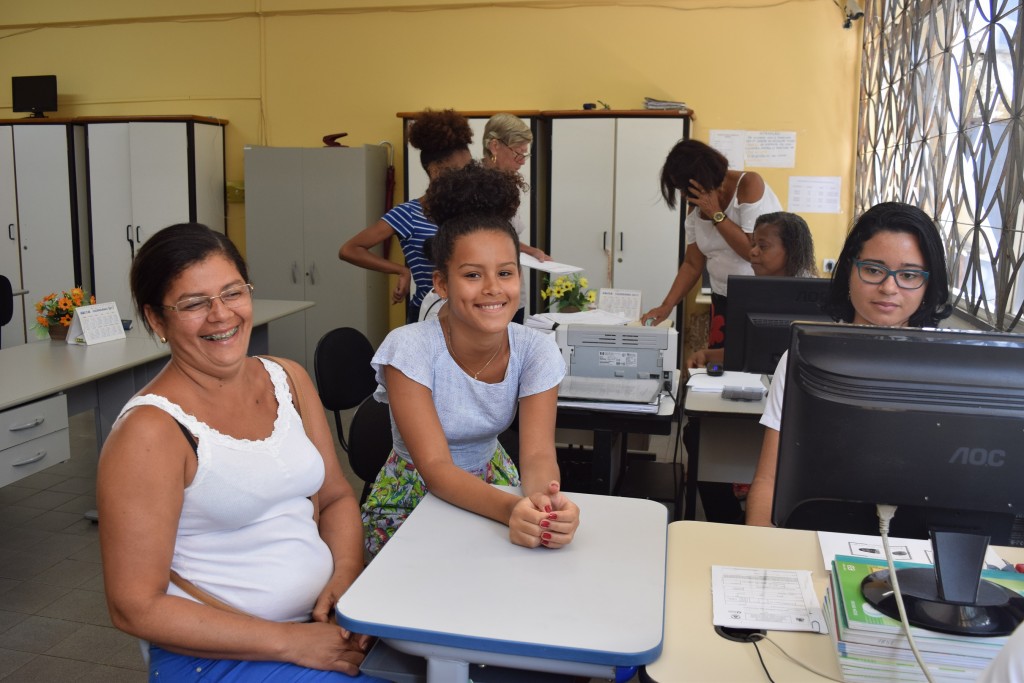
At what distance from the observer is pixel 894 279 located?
1864mm

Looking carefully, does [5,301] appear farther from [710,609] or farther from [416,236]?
[710,609]

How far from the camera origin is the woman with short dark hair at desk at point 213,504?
135cm

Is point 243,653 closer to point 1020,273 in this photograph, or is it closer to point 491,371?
point 491,371

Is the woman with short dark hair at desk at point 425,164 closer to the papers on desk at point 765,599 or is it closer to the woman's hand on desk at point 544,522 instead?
the woman's hand on desk at point 544,522

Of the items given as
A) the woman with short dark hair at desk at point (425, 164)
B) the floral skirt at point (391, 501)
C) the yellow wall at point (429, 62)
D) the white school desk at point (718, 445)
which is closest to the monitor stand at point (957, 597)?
the floral skirt at point (391, 501)

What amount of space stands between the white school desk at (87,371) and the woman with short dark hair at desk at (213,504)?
1.79 m

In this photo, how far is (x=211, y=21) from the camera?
6.71 metres

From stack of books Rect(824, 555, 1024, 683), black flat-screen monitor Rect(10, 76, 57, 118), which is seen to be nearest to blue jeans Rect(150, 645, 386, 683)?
stack of books Rect(824, 555, 1024, 683)

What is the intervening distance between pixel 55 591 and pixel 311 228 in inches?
141

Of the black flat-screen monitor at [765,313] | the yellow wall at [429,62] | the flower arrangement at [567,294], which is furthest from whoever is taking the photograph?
the yellow wall at [429,62]

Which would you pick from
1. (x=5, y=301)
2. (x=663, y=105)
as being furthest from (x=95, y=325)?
(x=663, y=105)

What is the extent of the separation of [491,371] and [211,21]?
5.78 m

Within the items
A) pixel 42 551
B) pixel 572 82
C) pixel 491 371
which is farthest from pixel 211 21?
pixel 491 371

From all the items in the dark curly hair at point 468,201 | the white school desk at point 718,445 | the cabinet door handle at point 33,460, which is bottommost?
the cabinet door handle at point 33,460
